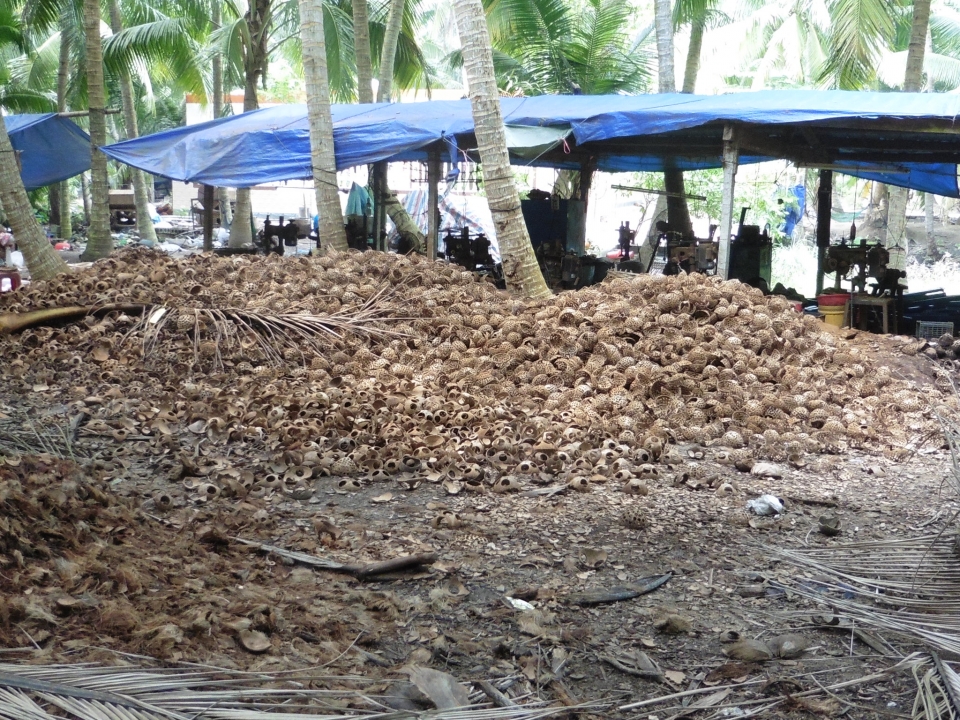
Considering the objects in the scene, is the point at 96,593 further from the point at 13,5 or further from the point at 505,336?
the point at 13,5

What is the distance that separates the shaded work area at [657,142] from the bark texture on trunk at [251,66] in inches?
189

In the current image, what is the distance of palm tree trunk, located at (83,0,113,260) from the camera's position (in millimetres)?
16422

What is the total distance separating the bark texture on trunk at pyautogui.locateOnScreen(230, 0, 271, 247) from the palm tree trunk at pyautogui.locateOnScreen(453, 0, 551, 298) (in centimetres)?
1107

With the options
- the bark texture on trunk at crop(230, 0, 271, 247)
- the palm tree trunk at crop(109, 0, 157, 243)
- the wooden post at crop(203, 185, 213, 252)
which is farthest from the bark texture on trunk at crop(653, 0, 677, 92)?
the palm tree trunk at crop(109, 0, 157, 243)

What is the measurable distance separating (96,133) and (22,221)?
7256 millimetres

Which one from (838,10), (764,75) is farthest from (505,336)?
(764,75)

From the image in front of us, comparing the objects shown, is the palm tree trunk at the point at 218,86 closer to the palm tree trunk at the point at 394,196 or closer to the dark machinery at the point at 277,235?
the palm tree trunk at the point at 394,196

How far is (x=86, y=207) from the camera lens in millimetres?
35594

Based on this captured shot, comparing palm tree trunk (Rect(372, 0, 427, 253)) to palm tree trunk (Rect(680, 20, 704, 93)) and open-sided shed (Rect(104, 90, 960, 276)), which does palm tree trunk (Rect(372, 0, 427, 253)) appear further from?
palm tree trunk (Rect(680, 20, 704, 93))

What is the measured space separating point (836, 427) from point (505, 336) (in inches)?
106

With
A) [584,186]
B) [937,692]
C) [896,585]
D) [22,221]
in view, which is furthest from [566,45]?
[937,692]

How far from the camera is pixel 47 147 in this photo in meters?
21.2

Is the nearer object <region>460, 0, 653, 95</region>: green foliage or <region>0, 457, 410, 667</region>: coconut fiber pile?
<region>0, 457, 410, 667</region>: coconut fiber pile

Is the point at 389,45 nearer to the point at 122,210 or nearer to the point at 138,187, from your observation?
the point at 138,187
